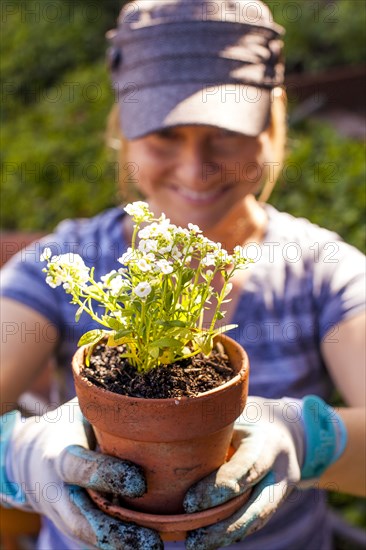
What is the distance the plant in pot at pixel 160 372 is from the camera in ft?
3.41

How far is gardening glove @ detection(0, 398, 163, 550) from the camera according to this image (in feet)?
3.68

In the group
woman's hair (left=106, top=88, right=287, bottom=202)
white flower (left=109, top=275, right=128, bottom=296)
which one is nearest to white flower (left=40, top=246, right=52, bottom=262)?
white flower (left=109, top=275, right=128, bottom=296)

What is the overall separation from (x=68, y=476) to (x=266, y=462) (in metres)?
0.36

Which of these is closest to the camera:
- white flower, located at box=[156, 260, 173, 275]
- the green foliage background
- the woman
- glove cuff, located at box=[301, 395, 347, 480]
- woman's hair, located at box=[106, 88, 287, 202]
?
white flower, located at box=[156, 260, 173, 275]

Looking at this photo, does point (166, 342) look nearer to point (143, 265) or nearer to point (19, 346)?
point (143, 265)

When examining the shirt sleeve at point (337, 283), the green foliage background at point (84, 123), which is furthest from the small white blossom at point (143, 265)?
the green foliage background at point (84, 123)

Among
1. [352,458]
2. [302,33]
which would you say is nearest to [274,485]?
[352,458]

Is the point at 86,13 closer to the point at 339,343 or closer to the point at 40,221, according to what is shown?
the point at 40,221

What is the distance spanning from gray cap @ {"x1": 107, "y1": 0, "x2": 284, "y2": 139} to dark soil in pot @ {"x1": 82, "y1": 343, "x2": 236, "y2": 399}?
2.27ft

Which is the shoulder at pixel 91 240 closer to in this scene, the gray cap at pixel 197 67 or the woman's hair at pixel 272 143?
the woman's hair at pixel 272 143

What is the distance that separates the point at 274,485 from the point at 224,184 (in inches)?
32.2

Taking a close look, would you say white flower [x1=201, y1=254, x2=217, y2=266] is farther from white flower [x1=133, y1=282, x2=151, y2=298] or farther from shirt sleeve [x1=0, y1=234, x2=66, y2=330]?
shirt sleeve [x1=0, y1=234, x2=66, y2=330]

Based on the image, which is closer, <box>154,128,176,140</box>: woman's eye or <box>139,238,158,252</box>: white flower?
<box>139,238,158,252</box>: white flower

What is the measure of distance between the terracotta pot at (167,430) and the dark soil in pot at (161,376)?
0.02 meters
